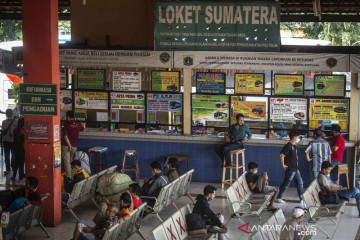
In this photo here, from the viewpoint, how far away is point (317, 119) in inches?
613

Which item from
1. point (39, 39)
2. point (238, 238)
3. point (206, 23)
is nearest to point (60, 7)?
point (206, 23)

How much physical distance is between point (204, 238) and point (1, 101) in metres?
22.3

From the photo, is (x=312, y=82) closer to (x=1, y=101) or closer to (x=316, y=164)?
(x=316, y=164)

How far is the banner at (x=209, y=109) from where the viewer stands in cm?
1611

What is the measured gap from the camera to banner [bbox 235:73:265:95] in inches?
624

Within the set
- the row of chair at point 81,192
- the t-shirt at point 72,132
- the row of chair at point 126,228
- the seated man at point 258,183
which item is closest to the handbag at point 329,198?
the seated man at point 258,183

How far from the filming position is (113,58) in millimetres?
16281

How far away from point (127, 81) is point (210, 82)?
2415mm

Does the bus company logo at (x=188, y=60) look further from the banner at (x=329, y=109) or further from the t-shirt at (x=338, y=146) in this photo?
the t-shirt at (x=338, y=146)

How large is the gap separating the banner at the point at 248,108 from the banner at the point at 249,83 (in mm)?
274

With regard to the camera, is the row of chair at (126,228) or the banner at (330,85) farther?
the banner at (330,85)

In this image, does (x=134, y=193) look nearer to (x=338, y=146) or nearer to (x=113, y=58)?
(x=338, y=146)

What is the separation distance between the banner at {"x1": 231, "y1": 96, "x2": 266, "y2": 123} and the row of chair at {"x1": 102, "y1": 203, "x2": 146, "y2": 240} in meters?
5.98

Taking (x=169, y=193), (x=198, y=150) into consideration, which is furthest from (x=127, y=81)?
(x=169, y=193)
